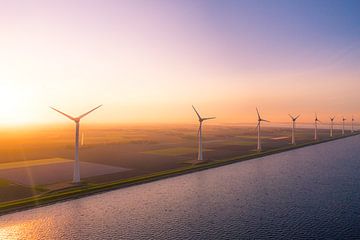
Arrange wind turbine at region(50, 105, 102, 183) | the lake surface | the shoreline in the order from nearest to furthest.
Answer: the lake surface < the shoreline < wind turbine at region(50, 105, 102, 183)

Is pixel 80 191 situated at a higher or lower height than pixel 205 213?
higher

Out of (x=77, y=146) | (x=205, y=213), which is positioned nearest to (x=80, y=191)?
(x=77, y=146)

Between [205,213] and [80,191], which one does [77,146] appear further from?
[205,213]

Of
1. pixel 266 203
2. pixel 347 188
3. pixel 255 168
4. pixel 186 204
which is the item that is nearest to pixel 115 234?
pixel 186 204

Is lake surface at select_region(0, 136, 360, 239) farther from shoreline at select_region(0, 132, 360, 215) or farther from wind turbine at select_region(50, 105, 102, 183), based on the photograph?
wind turbine at select_region(50, 105, 102, 183)

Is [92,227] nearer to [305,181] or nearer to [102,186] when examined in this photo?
[102,186]

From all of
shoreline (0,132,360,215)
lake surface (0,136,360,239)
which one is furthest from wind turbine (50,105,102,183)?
lake surface (0,136,360,239)

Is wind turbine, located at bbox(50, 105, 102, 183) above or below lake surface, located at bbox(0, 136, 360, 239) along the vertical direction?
above

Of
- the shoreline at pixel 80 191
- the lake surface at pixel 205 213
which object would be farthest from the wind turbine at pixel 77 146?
A: the lake surface at pixel 205 213

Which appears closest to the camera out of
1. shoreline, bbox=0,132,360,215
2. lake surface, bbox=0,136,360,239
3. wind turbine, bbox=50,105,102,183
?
lake surface, bbox=0,136,360,239
